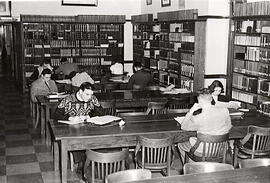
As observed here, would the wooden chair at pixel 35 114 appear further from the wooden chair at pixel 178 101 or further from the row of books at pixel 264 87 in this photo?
the row of books at pixel 264 87

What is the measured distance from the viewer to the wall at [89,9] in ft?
39.1

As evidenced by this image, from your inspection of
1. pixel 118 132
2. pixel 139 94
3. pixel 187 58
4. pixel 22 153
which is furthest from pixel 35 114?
pixel 118 132

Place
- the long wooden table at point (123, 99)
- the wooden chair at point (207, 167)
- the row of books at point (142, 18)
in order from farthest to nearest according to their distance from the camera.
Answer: the row of books at point (142, 18)
the long wooden table at point (123, 99)
the wooden chair at point (207, 167)

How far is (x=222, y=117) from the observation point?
4656mm

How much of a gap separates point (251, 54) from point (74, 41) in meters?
6.22

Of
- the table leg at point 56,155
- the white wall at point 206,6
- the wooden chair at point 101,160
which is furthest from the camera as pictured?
the white wall at point 206,6

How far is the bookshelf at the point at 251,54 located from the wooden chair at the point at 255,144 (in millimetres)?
2402

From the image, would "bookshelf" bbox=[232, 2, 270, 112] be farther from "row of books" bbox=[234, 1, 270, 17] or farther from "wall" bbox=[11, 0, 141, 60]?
"wall" bbox=[11, 0, 141, 60]

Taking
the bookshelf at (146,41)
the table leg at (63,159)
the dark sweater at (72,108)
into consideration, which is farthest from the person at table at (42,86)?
the bookshelf at (146,41)

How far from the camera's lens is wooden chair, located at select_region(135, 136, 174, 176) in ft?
14.4

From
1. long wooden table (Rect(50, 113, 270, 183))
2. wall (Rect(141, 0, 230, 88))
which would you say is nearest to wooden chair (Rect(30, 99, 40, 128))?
long wooden table (Rect(50, 113, 270, 183))

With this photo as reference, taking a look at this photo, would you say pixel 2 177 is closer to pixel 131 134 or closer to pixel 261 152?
pixel 131 134

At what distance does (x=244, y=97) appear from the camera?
8.09m

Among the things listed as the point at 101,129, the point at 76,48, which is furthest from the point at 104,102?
the point at 76,48
